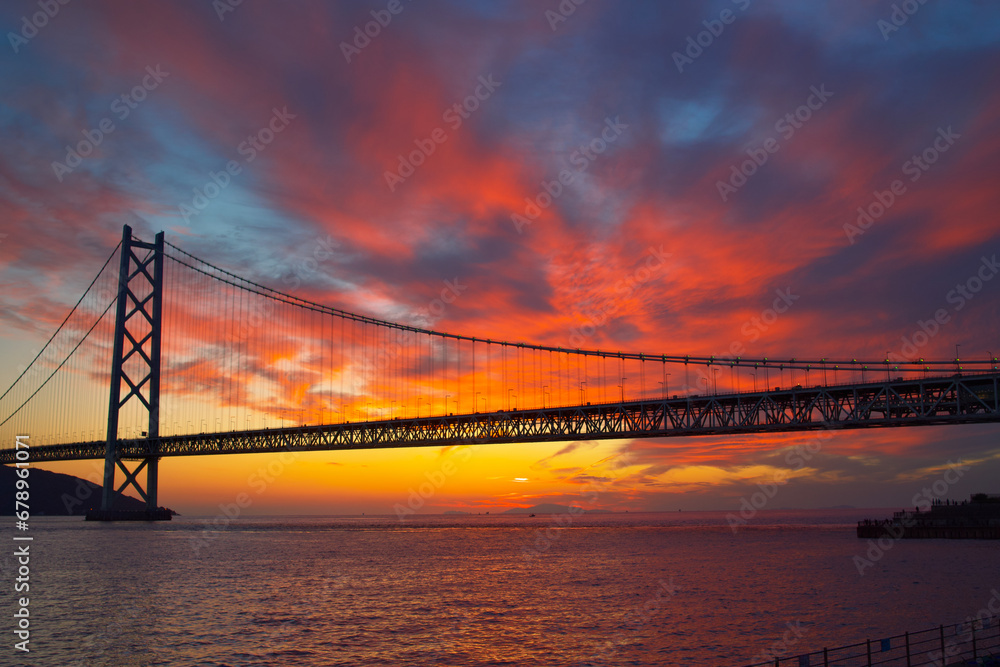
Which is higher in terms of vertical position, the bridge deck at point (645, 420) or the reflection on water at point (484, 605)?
the bridge deck at point (645, 420)

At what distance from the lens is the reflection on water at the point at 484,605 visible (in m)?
25.7

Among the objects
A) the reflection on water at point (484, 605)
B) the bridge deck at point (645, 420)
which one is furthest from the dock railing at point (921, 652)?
the bridge deck at point (645, 420)

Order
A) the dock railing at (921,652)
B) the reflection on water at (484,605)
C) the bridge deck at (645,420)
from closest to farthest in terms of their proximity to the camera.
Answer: the dock railing at (921,652) → the reflection on water at (484,605) → the bridge deck at (645,420)

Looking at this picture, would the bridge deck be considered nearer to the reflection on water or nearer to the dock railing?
the reflection on water

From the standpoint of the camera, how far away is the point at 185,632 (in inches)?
1144

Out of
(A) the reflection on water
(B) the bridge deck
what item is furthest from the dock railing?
(B) the bridge deck

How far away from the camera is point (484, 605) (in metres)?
35.9

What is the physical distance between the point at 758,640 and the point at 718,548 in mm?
45011

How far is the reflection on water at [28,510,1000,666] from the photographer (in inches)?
1013

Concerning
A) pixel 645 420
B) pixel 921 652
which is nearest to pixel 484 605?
pixel 921 652

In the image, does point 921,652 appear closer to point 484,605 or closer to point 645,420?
point 484,605

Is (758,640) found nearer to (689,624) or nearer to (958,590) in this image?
(689,624)

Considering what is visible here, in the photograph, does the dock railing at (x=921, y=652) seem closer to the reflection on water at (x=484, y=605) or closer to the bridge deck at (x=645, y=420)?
the reflection on water at (x=484, y=605)

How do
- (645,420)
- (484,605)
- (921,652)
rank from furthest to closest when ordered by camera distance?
(645,420) → (484,605) → (921,652)
